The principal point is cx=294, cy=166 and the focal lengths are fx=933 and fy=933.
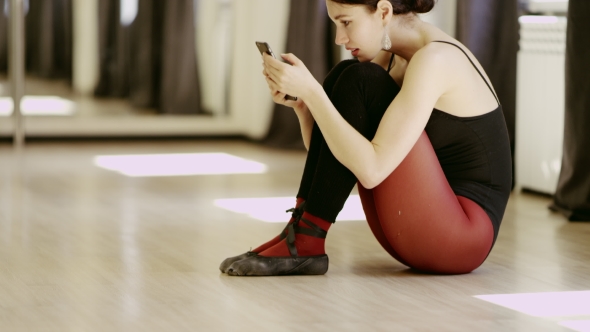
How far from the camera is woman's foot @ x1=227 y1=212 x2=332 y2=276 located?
2160mm

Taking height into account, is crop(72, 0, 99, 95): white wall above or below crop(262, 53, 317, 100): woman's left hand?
below

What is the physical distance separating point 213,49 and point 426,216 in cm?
387

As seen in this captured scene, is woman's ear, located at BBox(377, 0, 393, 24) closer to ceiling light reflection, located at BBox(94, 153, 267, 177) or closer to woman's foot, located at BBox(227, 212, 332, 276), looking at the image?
woman's foot, located at BBox(227, 212, 332, 276)

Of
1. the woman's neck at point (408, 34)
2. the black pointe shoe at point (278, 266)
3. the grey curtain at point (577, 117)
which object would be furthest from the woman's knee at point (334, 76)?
the grey curtain at point (577, 117)

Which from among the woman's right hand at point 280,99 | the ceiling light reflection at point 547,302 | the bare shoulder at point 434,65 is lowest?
the ceiling light reflection at point 547,302

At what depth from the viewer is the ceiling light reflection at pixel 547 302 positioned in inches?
75.4

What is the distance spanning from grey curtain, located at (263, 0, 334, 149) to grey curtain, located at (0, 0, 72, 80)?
1.30 metres

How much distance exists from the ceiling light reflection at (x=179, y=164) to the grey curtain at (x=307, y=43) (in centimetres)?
49

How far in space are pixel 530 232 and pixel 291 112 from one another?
8.21 ft

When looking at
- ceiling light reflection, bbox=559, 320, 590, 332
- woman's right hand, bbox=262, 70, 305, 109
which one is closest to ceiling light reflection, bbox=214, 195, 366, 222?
woman's right hand, bbox=262, 70, 305, 109

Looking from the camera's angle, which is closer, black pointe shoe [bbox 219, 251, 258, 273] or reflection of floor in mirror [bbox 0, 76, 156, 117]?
black pointe shoe [bbox 219, 251, 258, 273]

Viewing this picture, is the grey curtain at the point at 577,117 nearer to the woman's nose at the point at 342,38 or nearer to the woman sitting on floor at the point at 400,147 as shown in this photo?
the woman sitting on floor at the point at 400,147

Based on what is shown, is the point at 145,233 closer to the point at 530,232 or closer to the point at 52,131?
the point at 530,232

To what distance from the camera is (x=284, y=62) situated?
207 centimetres
